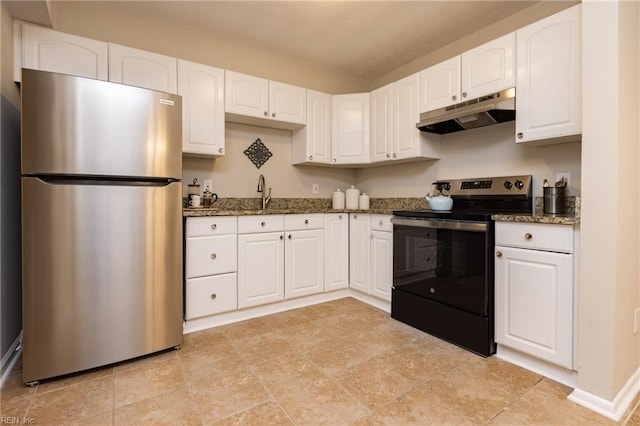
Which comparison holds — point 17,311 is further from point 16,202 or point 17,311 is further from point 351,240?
point 351,240

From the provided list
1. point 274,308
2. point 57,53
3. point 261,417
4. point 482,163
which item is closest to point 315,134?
point 482,163

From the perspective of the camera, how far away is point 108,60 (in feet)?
7.41

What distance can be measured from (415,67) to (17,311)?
12.5 ft

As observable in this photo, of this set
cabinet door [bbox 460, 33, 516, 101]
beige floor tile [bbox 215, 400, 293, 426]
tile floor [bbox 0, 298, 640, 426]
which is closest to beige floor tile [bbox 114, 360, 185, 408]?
tile floor [bbox 0, 298, 640, 426]

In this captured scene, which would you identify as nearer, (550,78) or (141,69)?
(550,78)

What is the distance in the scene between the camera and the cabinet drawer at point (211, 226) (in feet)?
7.67

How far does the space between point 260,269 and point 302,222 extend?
0.56m

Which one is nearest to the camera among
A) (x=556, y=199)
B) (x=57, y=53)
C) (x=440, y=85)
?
(x=556, y=199)

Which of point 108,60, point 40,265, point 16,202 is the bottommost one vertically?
point 40,265

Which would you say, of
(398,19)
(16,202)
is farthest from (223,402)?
(398,19)

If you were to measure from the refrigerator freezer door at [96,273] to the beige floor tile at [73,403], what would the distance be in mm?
134

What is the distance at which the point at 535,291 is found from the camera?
1785 millimetres

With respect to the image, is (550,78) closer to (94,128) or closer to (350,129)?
(350,129)

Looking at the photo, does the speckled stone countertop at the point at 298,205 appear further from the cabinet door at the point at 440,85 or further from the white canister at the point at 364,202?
the cabinet door at the point at 440,85
